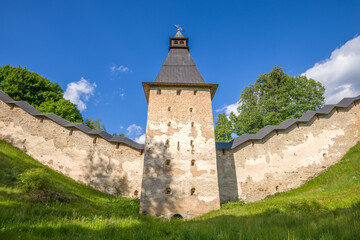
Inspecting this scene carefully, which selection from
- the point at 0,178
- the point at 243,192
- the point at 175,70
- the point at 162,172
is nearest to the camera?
the point at 0,178

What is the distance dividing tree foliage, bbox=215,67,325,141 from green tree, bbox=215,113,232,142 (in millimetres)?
390

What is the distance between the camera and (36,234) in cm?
420

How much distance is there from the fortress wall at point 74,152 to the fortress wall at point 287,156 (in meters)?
7.38

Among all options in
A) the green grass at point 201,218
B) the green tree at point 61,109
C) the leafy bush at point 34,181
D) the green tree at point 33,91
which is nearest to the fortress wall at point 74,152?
the green grass at point 201,218

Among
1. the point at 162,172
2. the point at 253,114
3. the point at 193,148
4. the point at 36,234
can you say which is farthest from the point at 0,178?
the point at 253,114

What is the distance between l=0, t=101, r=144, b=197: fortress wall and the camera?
15844 millimetres

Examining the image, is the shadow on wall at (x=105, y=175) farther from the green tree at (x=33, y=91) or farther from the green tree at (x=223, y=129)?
the green tree at (x=223, y=129)

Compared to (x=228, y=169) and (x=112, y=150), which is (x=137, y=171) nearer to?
(x=112, y=150)

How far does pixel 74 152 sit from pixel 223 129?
17745 millimetres

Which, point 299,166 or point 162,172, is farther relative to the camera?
point 299,166

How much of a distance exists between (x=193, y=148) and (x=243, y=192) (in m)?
5.43

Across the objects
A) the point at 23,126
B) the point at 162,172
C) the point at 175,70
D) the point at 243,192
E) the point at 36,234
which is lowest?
the point at 36,234

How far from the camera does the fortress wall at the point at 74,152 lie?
15.8 metres

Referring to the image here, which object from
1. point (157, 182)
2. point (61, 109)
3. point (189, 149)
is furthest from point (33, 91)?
point (189, 149)
